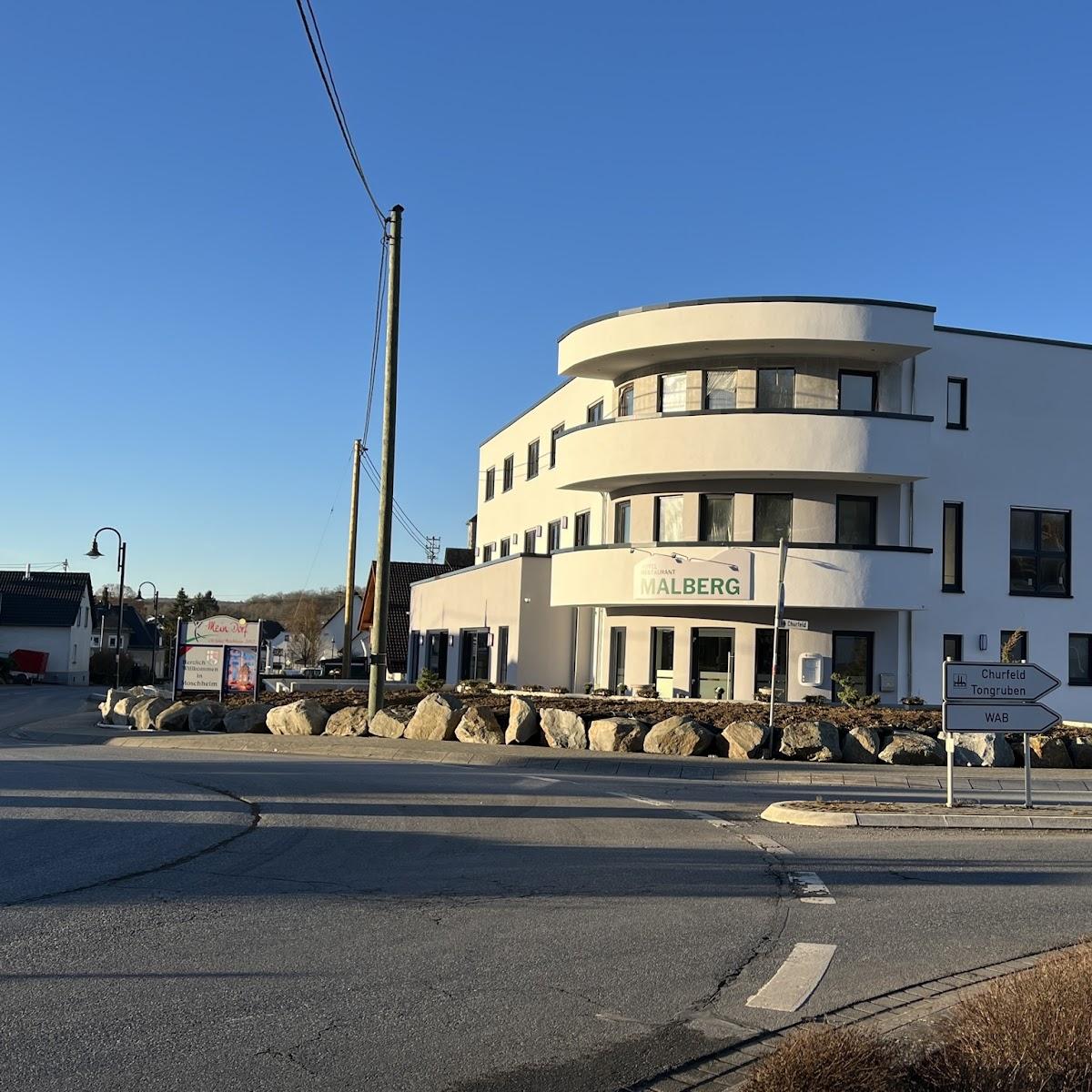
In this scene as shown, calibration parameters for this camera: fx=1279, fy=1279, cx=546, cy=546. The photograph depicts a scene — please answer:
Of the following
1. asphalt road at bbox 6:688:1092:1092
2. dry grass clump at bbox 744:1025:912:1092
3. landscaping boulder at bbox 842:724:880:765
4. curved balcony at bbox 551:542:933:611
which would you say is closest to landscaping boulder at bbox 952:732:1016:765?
landscaping boulder at bbox 842:724:880:765

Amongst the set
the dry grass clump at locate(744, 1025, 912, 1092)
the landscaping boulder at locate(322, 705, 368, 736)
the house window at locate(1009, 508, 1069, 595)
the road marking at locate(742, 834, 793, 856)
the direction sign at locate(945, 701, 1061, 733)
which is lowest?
the road marking at locate(742, 834, 793, 856)

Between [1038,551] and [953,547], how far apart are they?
2157 mm

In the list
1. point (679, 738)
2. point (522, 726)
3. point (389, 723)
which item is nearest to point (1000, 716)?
point (679, 738)

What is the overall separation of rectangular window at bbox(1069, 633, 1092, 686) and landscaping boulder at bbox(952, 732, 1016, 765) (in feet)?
29.2

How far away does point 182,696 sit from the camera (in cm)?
3022

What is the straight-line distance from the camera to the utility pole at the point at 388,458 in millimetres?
25234

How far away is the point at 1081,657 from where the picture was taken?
30266 mm

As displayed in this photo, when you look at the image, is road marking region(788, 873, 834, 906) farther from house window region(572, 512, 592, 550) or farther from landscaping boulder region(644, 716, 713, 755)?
house window region(572, 512, 592, 550)

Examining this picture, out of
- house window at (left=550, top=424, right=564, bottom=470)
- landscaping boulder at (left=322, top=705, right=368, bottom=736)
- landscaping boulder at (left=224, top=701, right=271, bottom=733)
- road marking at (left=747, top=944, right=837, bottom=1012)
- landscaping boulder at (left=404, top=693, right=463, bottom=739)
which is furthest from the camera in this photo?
house window at (left=550, top=424, right=564, bottom=470)

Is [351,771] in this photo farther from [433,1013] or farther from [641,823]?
[433,1013]

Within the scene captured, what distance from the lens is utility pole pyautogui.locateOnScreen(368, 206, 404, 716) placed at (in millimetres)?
25234

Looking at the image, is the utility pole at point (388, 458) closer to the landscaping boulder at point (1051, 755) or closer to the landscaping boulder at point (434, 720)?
the landscaping boulder at point (434, 720)

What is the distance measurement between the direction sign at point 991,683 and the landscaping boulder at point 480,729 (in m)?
10.5

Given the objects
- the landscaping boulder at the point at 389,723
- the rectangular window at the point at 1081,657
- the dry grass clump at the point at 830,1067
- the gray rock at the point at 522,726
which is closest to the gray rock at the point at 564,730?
the gray rock at the point at 522,726
